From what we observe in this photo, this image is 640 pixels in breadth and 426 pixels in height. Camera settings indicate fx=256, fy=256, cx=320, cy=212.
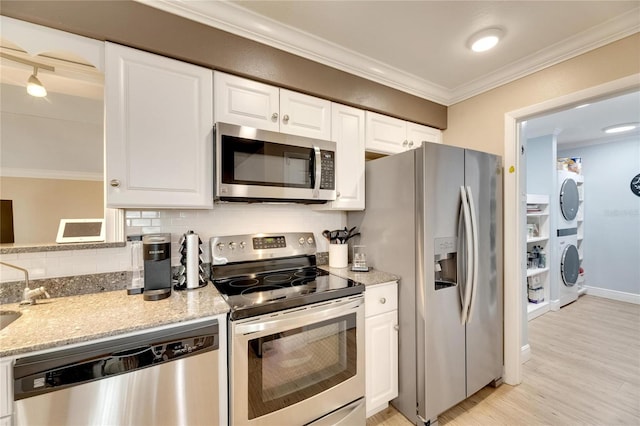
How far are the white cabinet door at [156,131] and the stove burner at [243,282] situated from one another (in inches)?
20.0

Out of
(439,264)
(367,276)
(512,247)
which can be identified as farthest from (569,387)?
(367,276)

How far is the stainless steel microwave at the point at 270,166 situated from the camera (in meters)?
1.44

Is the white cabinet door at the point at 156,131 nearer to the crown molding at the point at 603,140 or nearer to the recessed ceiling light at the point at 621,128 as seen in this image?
the recessed ceiling light at the point at 621,128

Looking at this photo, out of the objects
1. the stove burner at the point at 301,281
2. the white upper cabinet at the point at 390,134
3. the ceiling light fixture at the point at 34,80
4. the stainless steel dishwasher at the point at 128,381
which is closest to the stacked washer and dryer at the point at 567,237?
the white upper cabinet at the point at 390,134

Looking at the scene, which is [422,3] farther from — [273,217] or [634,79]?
[273,217]

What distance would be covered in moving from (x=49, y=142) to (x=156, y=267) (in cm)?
98

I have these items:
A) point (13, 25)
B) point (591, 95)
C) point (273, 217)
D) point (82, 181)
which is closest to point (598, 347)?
point (591, 95)

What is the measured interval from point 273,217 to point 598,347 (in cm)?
353

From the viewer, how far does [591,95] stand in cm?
167

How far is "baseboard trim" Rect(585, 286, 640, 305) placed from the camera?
3837 mm

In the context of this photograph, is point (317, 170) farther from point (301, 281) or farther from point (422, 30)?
point (422, 30)

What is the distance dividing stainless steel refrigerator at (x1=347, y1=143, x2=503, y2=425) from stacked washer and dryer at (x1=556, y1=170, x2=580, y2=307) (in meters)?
2.83

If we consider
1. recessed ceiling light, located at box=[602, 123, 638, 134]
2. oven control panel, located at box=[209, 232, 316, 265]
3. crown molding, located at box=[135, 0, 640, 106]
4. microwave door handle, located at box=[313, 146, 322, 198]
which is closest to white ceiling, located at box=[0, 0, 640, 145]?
crown molding, located at box=[135, 0, 640, 106]

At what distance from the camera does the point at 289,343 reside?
4.34ft
